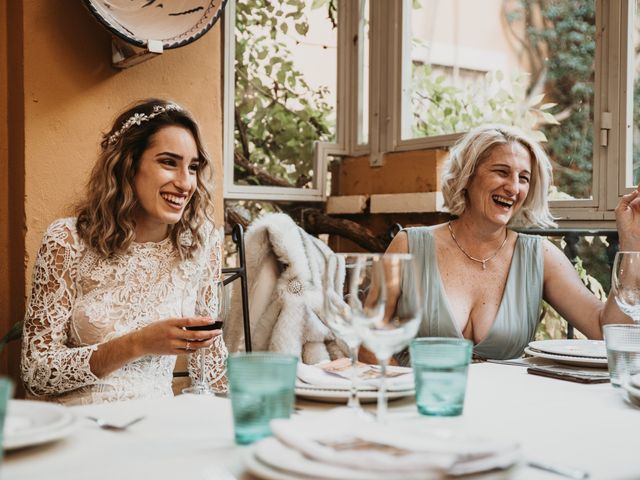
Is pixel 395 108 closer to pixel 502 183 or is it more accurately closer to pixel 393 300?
pixel 502 183

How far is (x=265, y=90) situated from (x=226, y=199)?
20.3 inches

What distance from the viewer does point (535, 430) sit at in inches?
38.9

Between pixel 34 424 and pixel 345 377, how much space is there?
478 millimetres

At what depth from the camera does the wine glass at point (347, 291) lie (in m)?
0.90

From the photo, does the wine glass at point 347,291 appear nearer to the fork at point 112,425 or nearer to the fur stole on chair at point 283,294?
the fork at point 112,425

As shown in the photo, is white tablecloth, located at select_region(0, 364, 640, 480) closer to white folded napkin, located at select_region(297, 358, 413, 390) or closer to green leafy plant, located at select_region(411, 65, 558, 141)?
white folded napkin, located at select_region(297, 358, 413, 390)

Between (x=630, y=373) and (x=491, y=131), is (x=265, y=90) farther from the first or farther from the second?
(x=630, y=373)

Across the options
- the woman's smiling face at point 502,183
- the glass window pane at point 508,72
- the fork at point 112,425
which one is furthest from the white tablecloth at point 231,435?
the glass window pane at point 508,72

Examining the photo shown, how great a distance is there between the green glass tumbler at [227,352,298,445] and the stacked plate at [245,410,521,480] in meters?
0.04

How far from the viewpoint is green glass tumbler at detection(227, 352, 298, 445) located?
0.87 meters

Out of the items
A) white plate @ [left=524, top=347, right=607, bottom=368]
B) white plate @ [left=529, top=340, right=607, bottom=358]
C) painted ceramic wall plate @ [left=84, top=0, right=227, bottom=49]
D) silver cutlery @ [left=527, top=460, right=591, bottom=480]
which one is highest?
painted ceramic wall plate @ [left=84, top=0, right=227, bottom=49]

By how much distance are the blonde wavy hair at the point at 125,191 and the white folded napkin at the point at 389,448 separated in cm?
114

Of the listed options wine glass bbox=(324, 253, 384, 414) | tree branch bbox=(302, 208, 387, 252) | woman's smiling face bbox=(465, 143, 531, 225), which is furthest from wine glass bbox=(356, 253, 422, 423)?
tree branch bbox=(302, 208, 387, 252)

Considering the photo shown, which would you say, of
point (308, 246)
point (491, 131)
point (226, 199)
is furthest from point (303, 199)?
point (491, 131)
